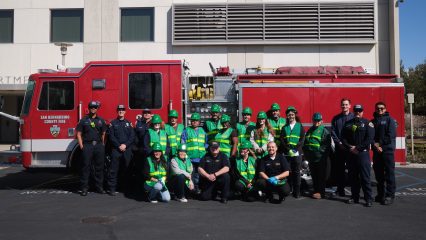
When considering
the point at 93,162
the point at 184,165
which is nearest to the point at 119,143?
the point at 93,162

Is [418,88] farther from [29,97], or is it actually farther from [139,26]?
[29,97]

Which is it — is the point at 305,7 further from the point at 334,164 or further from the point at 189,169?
the point at 189,169

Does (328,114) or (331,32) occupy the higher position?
(331,32)

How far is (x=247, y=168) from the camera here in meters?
7.29

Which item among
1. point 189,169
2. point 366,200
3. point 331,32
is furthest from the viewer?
point 331,32

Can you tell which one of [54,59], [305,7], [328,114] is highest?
[305,7]

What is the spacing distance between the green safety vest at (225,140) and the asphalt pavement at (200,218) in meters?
0.98

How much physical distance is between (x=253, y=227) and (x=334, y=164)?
118 inches

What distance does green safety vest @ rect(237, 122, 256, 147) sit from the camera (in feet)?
25.0

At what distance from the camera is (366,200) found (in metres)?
6.87

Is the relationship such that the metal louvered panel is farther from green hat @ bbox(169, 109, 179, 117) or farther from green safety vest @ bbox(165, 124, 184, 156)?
green safety vest @ bbox(165, 124, 184, 156)

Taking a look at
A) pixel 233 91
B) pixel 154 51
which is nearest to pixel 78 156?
pixel 233 91

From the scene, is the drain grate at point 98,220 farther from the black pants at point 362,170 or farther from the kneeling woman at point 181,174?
the black pants at point 362,170

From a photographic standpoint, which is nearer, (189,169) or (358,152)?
(358,152)
